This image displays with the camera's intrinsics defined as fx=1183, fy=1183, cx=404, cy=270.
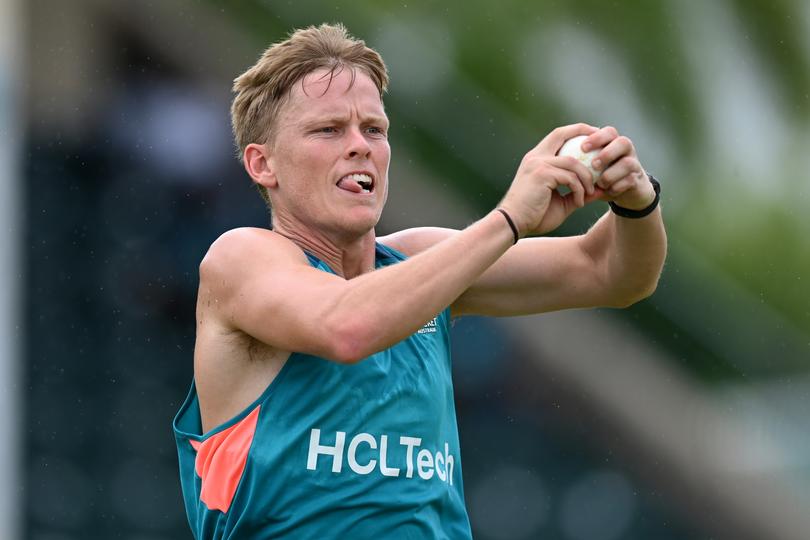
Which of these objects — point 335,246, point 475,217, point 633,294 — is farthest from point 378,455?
point 475,217

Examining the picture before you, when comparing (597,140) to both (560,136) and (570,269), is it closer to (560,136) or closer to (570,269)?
(560,136)

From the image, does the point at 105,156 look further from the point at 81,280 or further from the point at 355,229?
the point at 355,229

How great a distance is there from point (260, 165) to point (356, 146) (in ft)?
1.08

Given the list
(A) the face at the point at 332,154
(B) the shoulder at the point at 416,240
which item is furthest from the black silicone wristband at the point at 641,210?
(A) the face at the point at 332,154

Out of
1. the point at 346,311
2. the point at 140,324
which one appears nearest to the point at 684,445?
the point at 140,324

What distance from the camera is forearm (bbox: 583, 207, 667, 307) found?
313 centimetres

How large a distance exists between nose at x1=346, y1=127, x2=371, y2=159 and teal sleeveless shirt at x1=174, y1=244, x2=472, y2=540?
0.50 metres

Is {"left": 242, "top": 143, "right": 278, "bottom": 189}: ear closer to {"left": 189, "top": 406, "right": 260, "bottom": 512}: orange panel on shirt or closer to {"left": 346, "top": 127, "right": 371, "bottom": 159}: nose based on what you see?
{"left": 346, "top": 127, "right": 371, "bottom": 159}: nose

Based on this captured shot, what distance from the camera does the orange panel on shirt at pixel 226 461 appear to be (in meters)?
2.81

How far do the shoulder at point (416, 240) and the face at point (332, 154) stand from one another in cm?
31

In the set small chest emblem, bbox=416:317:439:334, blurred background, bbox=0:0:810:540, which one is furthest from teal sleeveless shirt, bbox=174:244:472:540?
blurred background, bbox=0:0:810:540

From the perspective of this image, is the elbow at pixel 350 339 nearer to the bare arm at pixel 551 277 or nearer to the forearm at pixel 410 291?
the forearm at pixel 410 291

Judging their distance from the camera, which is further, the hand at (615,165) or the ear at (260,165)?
the ear at (260,165)

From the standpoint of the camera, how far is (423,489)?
2838mm
